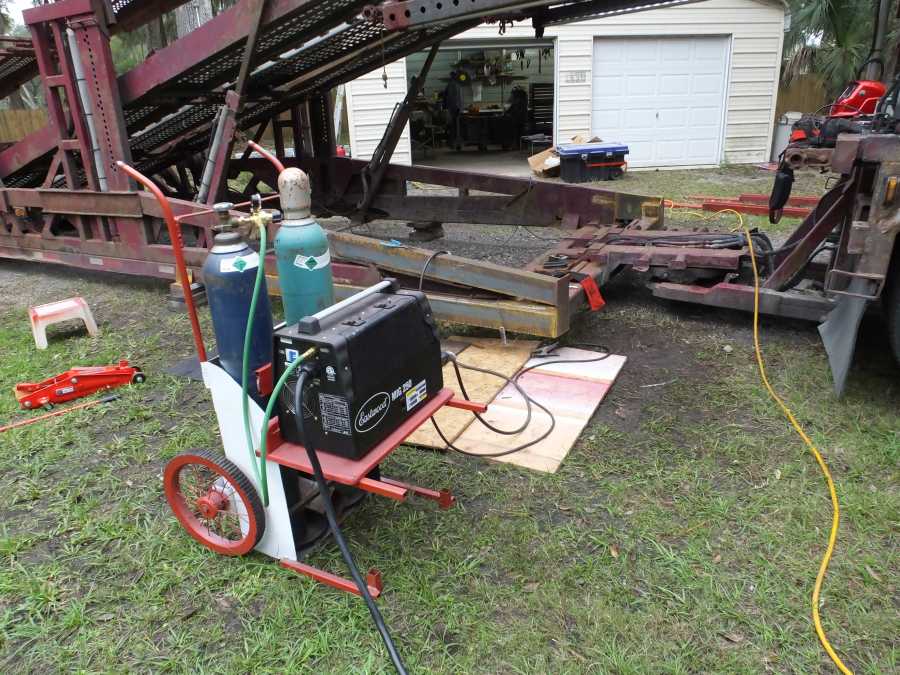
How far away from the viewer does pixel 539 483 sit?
294 cm

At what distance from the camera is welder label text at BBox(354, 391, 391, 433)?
2115mm

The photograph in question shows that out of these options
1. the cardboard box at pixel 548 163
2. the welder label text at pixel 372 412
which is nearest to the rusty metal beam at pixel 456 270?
the welder label text at pixel 372 412

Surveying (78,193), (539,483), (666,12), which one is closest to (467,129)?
(666,12)

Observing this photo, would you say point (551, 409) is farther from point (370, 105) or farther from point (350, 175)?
point (370, 105)

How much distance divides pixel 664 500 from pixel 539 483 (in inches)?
21.9

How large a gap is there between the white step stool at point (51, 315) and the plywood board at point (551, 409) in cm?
330

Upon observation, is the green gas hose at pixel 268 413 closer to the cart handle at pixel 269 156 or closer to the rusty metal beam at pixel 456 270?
the cart handle at pixel 269 156

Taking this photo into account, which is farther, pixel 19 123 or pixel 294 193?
pixel 19 123

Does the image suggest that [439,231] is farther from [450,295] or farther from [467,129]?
[467,129]

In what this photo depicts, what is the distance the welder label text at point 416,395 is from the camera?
2359 millimetres

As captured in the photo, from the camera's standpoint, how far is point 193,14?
1000 centimetres

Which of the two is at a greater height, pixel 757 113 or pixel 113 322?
pixel 757 113

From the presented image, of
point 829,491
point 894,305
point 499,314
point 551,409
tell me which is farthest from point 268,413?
point 894,305

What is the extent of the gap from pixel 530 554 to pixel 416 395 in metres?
0.79
